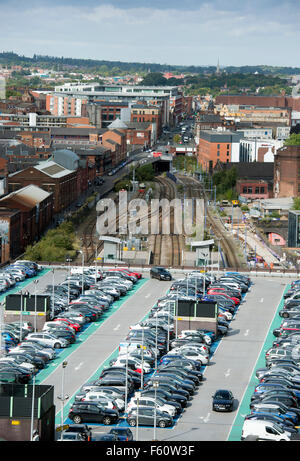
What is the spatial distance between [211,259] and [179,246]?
5.01 metres

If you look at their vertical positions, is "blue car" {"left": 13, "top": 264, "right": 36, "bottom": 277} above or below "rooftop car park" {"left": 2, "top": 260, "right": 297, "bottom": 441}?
below

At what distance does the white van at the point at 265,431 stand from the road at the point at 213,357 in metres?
0.61

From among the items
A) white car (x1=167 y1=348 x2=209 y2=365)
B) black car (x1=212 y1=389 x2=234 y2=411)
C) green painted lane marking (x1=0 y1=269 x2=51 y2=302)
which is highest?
black car (x1=212 y1=389 x2=234 y2=411)

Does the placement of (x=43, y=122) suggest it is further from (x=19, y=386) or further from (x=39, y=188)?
(x=19, y=386)

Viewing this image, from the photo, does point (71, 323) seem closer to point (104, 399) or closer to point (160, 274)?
point (104, 399)

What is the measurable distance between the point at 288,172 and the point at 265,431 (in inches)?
1779

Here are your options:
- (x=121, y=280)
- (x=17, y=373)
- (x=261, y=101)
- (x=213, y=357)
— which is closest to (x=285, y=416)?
(x=213, y=357)

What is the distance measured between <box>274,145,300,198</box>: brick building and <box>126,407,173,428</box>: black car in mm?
43711

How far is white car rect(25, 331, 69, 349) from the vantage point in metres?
22.9

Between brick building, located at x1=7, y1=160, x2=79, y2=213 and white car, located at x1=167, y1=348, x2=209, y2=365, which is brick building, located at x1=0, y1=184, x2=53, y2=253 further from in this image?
white car, located at x1=167, y1=348, x2=209, y2=365

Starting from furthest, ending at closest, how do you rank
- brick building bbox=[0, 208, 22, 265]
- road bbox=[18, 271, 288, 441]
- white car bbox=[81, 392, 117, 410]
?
brick building bbox=[0, 208, 22, 265] < white car bbox=[81, 392, 117, 410] < road bbox=[18, 271, 288, 441]

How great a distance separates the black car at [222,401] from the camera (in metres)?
18.1

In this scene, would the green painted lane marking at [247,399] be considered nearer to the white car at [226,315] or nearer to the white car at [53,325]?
the white car at [226,315]
